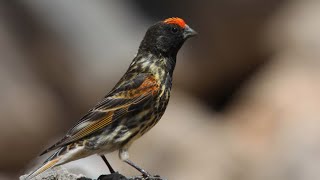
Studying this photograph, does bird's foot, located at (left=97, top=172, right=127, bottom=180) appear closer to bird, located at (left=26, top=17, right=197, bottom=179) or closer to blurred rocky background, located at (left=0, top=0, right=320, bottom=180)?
bird, located at (left=26, top=17, right=197, bottom=179)

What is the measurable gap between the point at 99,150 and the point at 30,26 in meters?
9.08

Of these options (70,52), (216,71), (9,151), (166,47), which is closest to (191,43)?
(216,71)

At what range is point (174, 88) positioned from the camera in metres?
20.4

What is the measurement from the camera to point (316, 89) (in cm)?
1978

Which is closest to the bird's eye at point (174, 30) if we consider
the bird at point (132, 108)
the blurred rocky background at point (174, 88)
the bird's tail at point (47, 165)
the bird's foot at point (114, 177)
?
the bird at point (132, 108)

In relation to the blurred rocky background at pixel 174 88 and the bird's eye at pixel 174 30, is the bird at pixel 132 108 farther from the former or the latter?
the blurred rocky background at pixel 174 88

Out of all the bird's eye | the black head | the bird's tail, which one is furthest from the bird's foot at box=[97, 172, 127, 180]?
the bird's eye

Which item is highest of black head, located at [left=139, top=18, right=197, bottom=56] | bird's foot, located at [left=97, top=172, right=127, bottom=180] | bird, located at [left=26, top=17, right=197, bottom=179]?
black head, located at [left=139, top=18, right=197, bottom=56]

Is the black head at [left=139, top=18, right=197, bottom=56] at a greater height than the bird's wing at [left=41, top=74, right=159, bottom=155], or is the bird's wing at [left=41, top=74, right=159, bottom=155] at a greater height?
the black head at [left=139, top=18, right=197, bottom=56]

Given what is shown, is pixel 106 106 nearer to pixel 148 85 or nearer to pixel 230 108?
pixel 148 85

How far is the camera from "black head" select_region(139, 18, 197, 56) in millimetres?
11023

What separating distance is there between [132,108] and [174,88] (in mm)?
9753

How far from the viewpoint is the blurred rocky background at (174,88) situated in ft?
61.5

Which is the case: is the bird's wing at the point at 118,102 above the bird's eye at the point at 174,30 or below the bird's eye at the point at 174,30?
below
